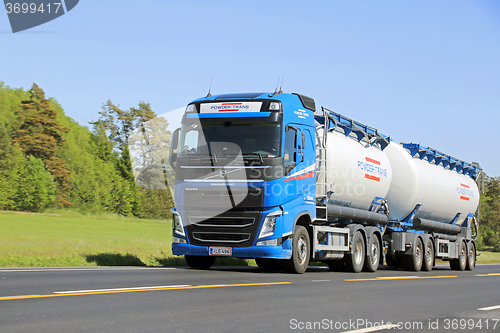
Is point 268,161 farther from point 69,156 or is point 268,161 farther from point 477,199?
point 69,156

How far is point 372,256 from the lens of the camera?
60.4 feet

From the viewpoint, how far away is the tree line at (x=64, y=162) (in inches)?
2276

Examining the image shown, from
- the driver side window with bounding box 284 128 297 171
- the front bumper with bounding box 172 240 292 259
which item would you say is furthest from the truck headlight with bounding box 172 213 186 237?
the driver side window with bounding box 284 128 297 171

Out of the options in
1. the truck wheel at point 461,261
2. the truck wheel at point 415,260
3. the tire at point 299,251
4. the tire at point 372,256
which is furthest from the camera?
the truck wheel at point 461,261

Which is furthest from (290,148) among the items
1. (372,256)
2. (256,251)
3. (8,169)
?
(8,169)

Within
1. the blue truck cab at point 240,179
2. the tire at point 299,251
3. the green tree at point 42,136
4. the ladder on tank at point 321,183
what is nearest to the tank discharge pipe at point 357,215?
the ladder on tank at point 321,183

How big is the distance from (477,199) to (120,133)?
162 ft

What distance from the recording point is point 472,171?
28.4m

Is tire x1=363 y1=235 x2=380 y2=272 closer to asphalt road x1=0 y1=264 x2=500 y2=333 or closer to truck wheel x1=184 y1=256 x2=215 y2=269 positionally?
truck wheel x1=184 y1=256 x2=215 y2=269

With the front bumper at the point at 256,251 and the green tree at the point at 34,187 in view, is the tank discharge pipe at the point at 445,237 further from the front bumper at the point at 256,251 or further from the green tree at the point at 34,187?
the green tree at the point at 34,187

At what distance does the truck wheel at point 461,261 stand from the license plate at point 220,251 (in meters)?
15.8

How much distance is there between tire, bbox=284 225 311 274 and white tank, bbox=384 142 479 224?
6.92m

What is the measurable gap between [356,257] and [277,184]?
5.47 meters

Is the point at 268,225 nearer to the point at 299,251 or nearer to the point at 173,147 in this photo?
the point at 299,251
